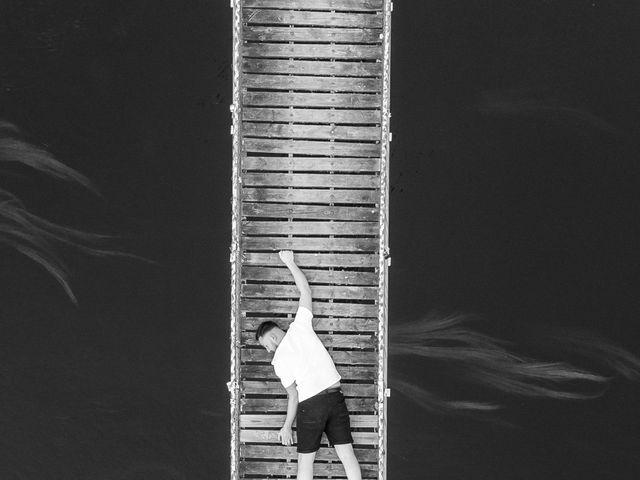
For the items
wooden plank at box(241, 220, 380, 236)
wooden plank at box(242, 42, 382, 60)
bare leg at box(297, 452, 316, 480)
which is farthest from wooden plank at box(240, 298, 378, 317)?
wooden plank at box(242, 42, 382, 60)

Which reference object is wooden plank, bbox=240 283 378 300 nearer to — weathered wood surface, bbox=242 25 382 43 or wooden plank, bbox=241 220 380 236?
wooden plank, bbox=241 220 380 236

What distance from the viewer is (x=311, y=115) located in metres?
5.99

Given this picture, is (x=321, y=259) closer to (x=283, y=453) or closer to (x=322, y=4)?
(x=283, y=453)

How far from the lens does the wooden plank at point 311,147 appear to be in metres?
5.95

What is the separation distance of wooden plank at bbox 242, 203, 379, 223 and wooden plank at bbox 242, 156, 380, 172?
417 millimetres

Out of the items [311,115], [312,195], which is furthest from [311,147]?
[312,195]

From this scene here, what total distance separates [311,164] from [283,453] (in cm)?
327

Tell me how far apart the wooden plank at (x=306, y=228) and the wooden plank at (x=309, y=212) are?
0.08m

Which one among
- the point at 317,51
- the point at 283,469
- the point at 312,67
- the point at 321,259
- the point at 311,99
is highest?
the point at 317,51
